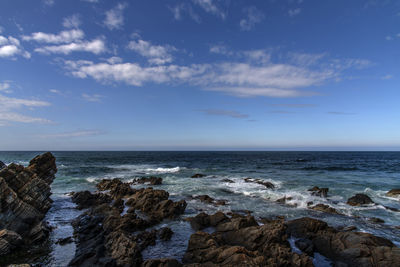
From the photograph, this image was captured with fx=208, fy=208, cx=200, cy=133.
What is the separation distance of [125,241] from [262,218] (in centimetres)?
986

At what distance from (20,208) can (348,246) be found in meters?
18.6

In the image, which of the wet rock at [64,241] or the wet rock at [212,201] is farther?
the wet rock at [212,201]

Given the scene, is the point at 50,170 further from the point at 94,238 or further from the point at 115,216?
the point at 94,238

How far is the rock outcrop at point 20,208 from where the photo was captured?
10.5 metres

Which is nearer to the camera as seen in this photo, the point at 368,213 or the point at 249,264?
the point at 249,264

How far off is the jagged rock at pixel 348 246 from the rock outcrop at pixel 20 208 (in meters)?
14.7

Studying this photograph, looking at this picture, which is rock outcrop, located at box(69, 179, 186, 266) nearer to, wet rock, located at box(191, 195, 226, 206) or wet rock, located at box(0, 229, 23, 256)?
wet rock, located at box(0, 229, 23, 256)

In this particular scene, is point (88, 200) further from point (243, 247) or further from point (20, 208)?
point (243, 247)

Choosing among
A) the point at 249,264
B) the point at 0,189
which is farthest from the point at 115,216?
the point at 249,264

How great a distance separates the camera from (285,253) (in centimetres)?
870

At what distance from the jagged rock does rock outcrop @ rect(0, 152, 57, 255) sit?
14674 millimetres

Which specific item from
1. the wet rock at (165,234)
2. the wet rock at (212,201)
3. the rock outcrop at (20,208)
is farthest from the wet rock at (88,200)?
the wet rock at (165,234)

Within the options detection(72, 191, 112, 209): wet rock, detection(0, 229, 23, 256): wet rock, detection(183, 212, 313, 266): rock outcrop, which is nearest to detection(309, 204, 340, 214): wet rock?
detection(183, 212, 313, 266): rock outcrop

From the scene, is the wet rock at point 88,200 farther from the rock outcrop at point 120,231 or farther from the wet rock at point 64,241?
the wet rock at point 64,241
